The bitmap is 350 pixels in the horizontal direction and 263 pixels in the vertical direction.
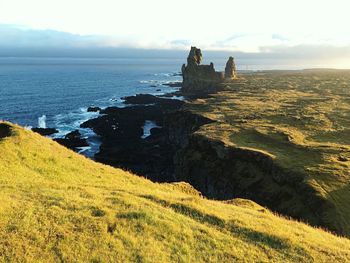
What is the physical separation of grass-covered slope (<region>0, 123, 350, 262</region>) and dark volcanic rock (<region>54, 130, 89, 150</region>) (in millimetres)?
70098

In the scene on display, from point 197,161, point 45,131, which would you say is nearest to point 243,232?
point 197,161

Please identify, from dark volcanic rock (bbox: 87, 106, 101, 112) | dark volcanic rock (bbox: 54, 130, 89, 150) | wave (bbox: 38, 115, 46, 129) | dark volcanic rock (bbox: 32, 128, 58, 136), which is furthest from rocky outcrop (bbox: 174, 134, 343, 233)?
dark volcanic rock (bbox: 87, 106, 101, 112)

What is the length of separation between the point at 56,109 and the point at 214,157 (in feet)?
336

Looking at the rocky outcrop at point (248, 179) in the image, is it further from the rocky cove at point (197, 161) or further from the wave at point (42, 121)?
the wave at point (42, 121)

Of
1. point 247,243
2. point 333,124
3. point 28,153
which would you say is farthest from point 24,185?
point 333,124

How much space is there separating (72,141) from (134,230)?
270 ft

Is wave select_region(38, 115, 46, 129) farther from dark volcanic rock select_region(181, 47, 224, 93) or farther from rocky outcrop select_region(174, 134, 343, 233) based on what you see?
dark volcanic rock select_region(181, 47, 224, 93)

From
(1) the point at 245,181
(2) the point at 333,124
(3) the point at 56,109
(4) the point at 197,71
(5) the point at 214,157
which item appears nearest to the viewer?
(1) the point at 245,181

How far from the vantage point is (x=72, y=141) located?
98.9m

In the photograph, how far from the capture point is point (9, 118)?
127 metres

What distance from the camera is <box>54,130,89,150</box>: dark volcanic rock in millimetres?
97062

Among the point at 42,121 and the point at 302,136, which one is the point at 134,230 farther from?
the point at 42,121

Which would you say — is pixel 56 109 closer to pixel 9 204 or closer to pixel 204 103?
pixel 204 103

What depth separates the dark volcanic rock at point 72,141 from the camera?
97.1m
